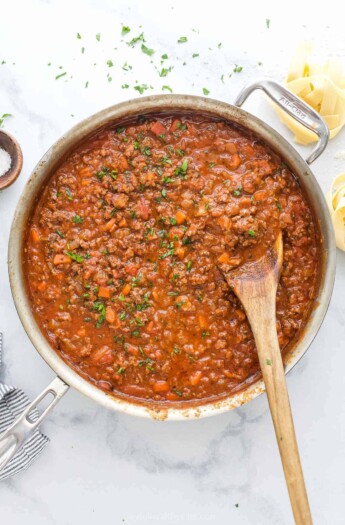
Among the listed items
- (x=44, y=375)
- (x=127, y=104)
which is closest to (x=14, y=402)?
(x=44, y=375)

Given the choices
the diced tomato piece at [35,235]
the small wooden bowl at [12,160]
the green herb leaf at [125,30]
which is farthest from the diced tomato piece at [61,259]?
the green herb leaf at [125,30]

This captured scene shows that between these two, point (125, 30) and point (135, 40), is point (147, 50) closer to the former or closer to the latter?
point (135, 40)

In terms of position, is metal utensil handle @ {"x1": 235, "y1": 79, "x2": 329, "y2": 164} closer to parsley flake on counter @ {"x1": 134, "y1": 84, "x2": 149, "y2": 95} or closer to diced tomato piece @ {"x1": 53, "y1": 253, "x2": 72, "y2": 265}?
parsley flake on counter @ {"x1": 134, "y1": 84, "x2": 149, "y2": 95}

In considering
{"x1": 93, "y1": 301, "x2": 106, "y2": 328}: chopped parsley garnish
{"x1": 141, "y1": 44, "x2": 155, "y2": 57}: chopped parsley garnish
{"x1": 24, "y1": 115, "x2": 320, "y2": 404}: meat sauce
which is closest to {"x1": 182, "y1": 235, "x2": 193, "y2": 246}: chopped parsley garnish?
{"x1": 24, "y1": 115, "x2": 320, "y2": 404}: meat sauce

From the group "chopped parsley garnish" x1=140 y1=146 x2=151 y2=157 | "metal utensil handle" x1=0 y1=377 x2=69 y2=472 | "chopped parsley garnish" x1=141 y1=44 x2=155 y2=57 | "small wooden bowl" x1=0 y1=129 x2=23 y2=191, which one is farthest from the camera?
"chopped parsley garnish" x1=141 y1=44 x2=155 y2=57

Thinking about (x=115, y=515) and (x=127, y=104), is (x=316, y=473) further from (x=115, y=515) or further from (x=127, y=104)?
(x=127, y=104)

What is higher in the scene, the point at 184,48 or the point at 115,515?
the point at 184,48

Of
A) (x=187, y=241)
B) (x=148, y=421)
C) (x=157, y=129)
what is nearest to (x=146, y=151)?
Result: (x=157, y=129)
